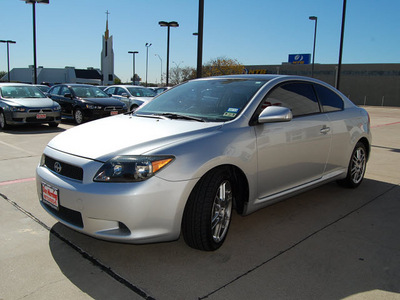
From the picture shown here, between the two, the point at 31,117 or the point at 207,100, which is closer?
the point at 207,100

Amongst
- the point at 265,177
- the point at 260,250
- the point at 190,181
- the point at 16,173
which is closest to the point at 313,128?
the point at 265,177

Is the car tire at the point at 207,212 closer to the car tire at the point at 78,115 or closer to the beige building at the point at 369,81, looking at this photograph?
the car tire at the point at 78,115

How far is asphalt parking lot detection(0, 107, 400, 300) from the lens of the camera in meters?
2.60

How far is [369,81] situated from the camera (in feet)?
148

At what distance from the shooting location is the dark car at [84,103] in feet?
42.0

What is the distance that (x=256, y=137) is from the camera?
3.41 meters

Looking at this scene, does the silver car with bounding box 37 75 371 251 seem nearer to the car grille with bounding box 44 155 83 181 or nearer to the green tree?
the car grille with bounding box 44 155 83 181

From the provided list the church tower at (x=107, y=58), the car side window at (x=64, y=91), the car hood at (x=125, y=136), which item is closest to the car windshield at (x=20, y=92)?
the car side window at (x=64, y=91)

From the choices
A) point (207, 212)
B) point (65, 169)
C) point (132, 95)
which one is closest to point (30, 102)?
point (132, 95)

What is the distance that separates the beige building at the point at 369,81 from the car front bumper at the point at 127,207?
45.9 m

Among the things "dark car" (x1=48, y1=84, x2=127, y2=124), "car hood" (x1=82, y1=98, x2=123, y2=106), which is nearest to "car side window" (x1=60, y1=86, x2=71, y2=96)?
"dark car" (x1=48, y1=84, x2=127, y2=124)

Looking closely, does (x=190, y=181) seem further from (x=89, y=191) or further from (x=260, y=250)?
(x=260, y=250)

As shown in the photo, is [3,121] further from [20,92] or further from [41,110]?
[20,92]

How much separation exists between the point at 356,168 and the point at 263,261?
282 cm
